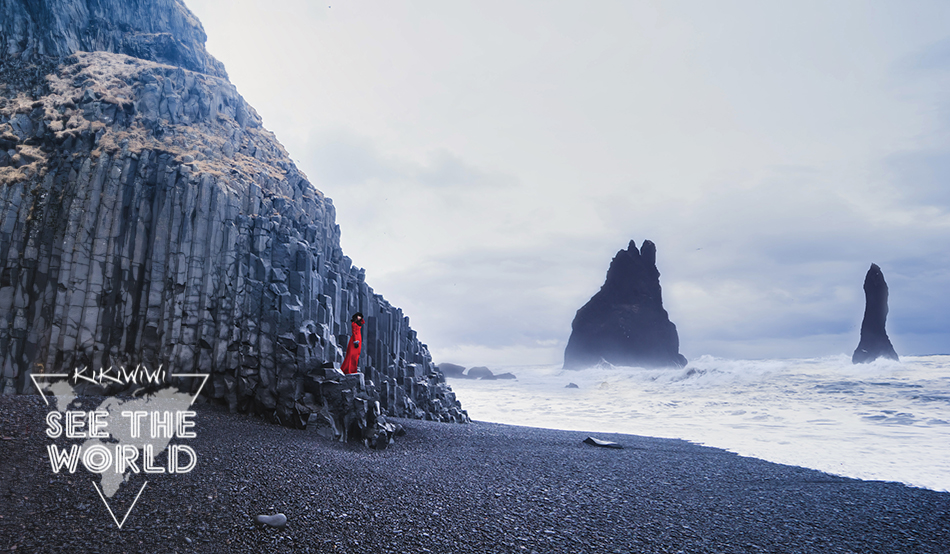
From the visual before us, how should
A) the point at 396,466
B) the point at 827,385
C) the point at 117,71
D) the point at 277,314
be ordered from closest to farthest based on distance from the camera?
1. the point at 396,466
2. the point at 277,314
3. the point at 117,71
4. the point at 827,385

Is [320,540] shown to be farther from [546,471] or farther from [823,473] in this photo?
[823,473]

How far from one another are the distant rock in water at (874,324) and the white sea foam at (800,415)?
3.49 meters

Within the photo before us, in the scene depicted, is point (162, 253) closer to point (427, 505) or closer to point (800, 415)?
point (427, 505)

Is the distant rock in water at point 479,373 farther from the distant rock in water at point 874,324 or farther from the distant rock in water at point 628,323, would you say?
the distant rock in water at point 874,324

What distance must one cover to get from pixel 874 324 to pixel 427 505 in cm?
6007

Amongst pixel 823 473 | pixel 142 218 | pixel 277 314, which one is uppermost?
pixel 142 218

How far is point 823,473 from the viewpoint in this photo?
1270cm

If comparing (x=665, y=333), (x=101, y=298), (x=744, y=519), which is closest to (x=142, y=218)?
(x=101, y=298)

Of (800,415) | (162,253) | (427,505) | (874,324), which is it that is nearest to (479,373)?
(874,324)

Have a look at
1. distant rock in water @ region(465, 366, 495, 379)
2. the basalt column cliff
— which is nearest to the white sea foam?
the basalt column cliff

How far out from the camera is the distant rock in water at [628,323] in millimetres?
84750

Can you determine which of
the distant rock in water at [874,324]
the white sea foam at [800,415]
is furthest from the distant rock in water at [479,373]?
the distant rock in water at [874,324]

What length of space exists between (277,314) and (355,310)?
6.76 metres

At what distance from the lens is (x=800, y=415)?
25391 millimetres
